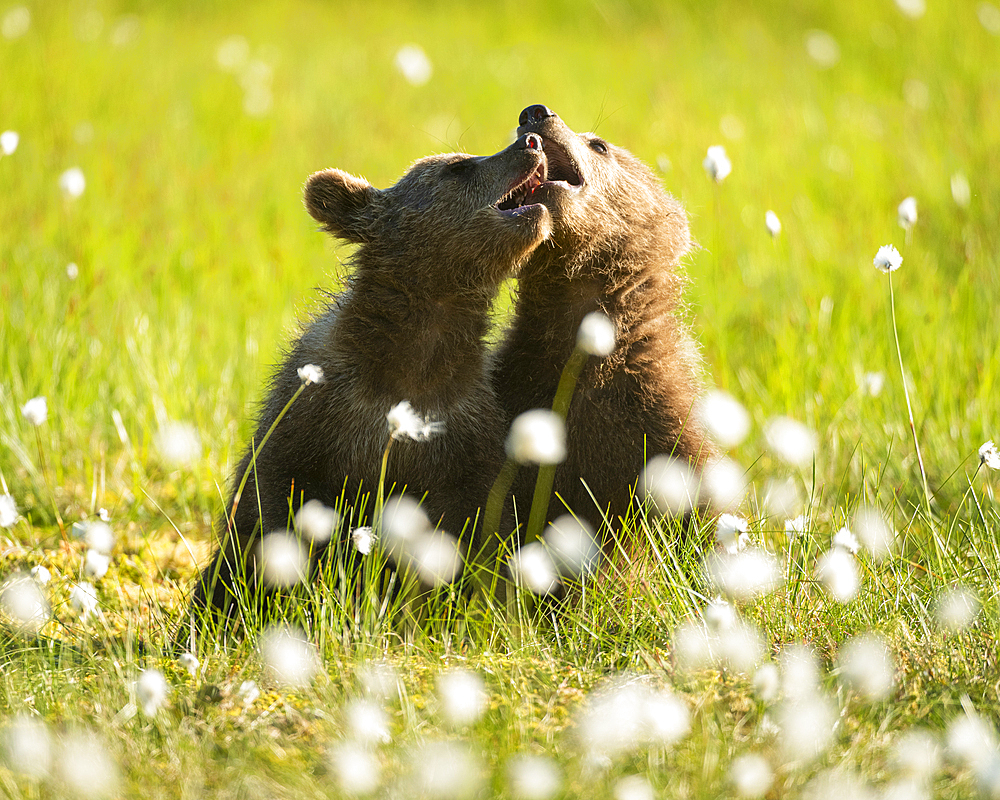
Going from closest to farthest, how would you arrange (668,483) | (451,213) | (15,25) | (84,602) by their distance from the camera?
(84,602)
(668,483)
(451,213)
(15,25)

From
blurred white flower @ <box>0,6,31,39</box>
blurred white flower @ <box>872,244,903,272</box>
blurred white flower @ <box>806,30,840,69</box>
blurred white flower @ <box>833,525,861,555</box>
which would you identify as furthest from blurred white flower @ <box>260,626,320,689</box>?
blurred white flower @ <box>806,30,840,69</box>

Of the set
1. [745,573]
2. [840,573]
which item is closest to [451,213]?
[745,573]

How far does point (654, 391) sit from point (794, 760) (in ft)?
4.92

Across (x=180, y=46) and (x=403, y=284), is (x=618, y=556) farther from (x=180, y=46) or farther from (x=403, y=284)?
(x=180, y=46)

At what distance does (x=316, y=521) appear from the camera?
2.76 meters

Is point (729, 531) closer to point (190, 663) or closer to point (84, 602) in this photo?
point (190, 663)

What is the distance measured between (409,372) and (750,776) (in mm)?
1752

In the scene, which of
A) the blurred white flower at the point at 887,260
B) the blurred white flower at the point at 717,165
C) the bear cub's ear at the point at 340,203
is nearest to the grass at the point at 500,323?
the bear cub's ear at the point at 340,203

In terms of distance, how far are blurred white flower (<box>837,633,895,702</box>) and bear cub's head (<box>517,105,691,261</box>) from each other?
1548mm

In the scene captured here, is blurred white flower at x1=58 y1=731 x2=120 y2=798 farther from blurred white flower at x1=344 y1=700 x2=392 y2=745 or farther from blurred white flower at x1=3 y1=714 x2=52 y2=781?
blurred white flower at x1=344 y1=700 x2=392 y2=745

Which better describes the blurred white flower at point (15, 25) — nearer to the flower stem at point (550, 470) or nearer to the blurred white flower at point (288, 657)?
the flower stem at point (550, 470)

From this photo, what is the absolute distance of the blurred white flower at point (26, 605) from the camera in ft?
8.70

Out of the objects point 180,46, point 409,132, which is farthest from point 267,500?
point 180,46

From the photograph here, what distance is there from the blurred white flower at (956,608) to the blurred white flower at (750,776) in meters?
0.80
